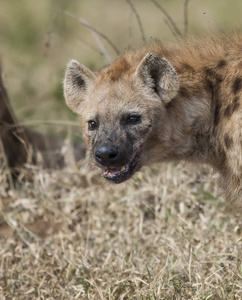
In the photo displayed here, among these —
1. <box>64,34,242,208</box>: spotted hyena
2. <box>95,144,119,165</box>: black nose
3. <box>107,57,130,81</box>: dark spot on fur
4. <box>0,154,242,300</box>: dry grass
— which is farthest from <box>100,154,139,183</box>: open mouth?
<box>107,57,130,81</box>: dark spot on fur

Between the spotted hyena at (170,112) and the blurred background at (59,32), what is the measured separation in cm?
332

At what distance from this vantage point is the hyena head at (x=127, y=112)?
12.1ft

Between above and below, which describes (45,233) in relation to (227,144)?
below

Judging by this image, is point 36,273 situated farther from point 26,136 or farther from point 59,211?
point 26,136

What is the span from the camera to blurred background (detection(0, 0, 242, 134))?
7.89 m

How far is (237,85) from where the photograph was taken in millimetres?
3637

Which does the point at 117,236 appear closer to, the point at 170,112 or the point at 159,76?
the point at 170,112

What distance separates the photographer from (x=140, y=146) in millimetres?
3793

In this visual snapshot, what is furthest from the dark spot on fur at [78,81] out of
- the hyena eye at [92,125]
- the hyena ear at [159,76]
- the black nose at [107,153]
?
the black nose at [107,153]

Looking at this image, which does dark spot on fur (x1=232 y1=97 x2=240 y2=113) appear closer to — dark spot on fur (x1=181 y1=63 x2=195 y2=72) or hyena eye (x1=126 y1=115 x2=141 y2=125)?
dark spot on fur (x1=181 y1=63 x2=195 y2=72)

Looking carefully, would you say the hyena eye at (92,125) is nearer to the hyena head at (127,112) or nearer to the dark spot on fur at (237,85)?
the hyena head at (127,112)

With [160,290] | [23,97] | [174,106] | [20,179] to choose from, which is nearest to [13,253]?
[20,179]

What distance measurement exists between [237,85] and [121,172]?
2.78ft

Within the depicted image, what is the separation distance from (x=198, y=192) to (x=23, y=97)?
3.54 meters
